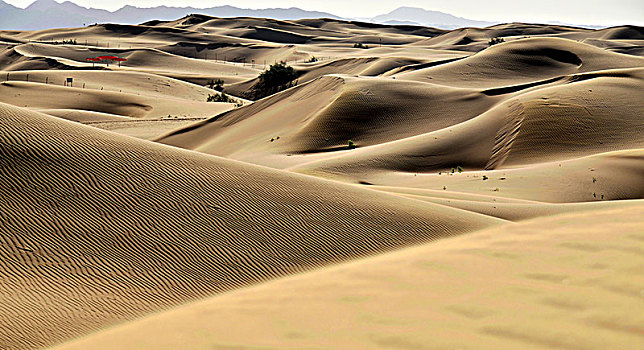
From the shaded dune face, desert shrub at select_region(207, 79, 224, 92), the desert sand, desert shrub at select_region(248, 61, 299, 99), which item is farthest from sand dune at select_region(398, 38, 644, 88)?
the shaded dune face

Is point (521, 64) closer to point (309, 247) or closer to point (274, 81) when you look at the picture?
point (274, 81)

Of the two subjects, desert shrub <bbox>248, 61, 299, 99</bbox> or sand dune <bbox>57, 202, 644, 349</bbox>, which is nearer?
sand dune <bbox>57, 202, 644, 349</bbox>

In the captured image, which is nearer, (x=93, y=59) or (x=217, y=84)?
(x=217, y=84)

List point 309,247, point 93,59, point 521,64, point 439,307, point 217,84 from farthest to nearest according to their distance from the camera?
point 93,59 → point 217,84 → point 521,64 → point 309,247 → point 439,307

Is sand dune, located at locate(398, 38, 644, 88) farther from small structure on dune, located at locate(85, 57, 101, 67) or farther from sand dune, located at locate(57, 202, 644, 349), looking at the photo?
small structure on dune, located at locate(85, 57, 101, 67)

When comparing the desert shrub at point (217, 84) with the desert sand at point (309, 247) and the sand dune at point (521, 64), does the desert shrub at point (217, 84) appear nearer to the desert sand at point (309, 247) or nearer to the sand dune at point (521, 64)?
the sand dune at point (521, 64)

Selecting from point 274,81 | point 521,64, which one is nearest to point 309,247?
point 521,64

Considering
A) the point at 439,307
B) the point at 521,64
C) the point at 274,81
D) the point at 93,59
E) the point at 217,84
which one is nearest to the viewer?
the point at 439,307
